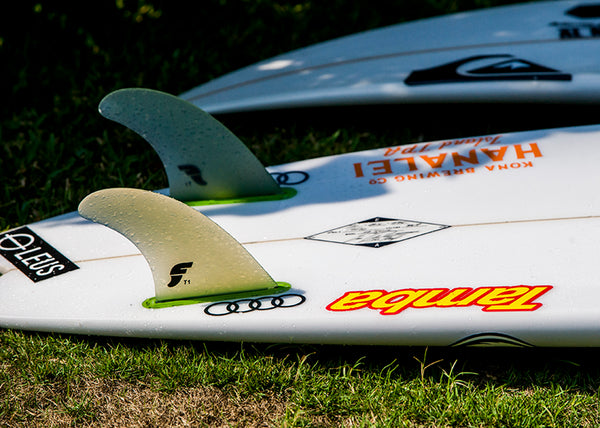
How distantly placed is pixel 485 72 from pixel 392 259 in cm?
155

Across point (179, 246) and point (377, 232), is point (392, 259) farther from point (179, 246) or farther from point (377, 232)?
point (179, 246)

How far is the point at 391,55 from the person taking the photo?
360 centimetres

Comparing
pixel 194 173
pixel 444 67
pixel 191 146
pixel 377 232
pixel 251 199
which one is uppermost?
pixel 444 67

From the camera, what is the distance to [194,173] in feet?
8.62

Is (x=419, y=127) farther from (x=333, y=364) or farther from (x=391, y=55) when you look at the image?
(x=333, y=364)

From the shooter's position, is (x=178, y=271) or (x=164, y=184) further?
(x=164, y=184)

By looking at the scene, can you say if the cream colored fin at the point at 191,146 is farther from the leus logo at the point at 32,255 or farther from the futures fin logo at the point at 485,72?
the futures fin logo at the point at 485,72

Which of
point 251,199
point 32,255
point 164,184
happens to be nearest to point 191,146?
point 251,199

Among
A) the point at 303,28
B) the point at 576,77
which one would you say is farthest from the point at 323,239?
the point at 303,28

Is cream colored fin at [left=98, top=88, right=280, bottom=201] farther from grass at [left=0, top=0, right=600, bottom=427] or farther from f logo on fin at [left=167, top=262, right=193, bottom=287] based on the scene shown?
f logo on fin at [left=167, top=262, right=193, bottom=287]

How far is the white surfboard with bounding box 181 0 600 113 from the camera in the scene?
3.12 metres

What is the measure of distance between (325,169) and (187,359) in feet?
3.70

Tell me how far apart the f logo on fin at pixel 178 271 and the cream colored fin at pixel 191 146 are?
0.66m

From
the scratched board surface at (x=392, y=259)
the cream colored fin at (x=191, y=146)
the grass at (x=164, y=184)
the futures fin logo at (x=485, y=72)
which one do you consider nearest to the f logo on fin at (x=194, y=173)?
the cream colored fin at (x=191, y=146)
